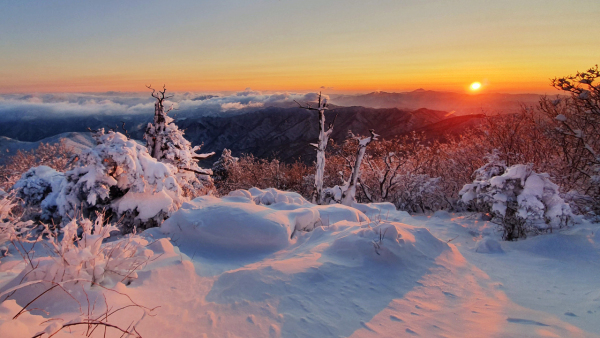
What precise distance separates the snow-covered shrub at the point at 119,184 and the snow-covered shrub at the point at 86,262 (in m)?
5.26

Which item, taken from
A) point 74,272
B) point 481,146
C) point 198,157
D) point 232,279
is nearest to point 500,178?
point 481,146

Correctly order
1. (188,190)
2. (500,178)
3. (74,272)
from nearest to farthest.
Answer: (74,272) < (500,178) < (188,190)

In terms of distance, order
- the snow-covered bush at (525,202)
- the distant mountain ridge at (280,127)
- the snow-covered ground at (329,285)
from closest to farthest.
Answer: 1. the snow-covered ground at (329,285)
2. the snow-covered bush at (525,202)
3. the distant mountain ridge at (280,127)

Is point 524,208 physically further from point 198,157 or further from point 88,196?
point 198,157

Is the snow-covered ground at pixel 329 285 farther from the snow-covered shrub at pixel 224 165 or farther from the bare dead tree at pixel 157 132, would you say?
the snow-covered shrub at pixel 224 165

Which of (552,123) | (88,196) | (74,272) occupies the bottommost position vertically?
(88,196)

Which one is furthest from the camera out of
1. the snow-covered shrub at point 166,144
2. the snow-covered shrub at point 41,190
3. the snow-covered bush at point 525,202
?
the snow-covered shrub at point 166,144

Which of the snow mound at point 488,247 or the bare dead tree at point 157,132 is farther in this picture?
the bare dead tree at point 157,132

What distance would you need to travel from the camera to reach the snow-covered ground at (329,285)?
8.41 feet

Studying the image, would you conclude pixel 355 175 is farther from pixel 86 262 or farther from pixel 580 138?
pixel 86 262

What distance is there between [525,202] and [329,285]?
569 cm

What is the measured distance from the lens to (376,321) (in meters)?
2.94

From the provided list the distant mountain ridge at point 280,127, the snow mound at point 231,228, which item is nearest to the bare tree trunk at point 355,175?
the snow mound at point 231,228

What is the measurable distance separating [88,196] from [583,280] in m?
10.1
